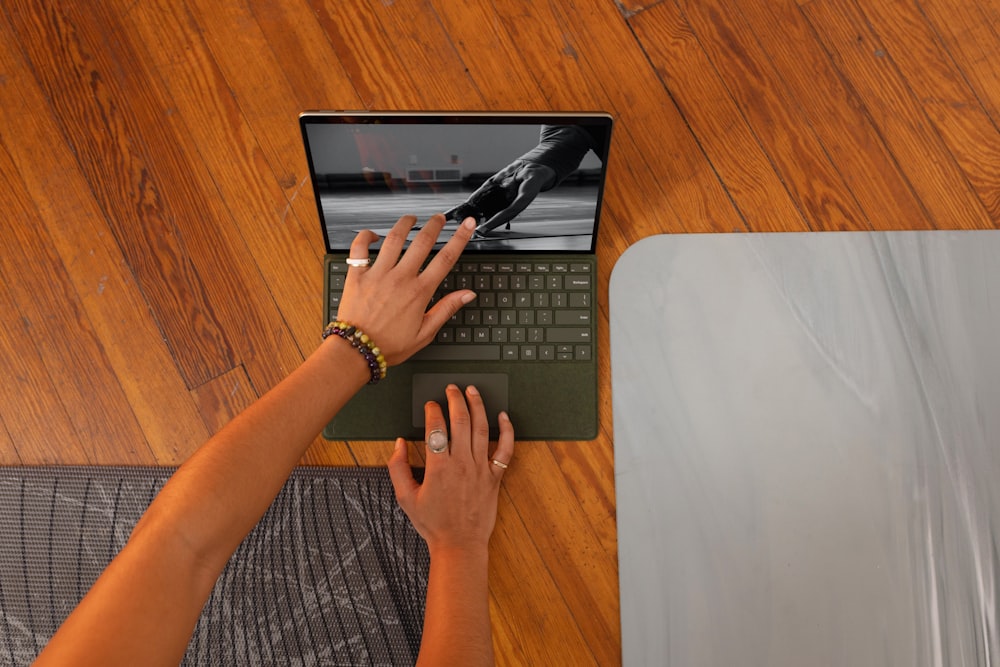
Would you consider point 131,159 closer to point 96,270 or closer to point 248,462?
point 96,270

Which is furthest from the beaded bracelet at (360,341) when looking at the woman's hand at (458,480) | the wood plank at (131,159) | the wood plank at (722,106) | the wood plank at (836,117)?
the wood plank at (836,117)

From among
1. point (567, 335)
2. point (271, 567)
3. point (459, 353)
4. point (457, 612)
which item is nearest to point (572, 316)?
point (567, 335)

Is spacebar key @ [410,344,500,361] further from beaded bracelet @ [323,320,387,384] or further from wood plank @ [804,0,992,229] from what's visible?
wood plank @ [804,0,992,229]

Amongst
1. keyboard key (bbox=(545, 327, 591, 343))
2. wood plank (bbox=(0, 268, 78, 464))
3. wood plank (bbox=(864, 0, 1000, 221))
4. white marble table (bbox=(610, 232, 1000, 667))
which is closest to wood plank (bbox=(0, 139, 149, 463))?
wood plank (bbox=(0, 268, 78, 464))

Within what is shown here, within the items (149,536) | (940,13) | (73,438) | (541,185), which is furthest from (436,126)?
(940,13)

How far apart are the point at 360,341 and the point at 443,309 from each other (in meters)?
0.11

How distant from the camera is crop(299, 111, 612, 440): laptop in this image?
732mm

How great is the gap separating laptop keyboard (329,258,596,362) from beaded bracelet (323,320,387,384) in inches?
4.0

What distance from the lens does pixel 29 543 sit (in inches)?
31.4

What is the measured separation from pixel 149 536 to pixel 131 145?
23.0 inches

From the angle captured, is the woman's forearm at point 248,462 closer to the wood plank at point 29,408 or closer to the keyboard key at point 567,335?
the keyboard key at point 567,335

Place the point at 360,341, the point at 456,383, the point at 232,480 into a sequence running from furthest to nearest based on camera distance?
the point at 456,383
the point at 360,341
the point at 232,480

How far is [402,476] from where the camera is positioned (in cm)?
77

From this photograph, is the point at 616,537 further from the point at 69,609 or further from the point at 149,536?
the point at 69,609
